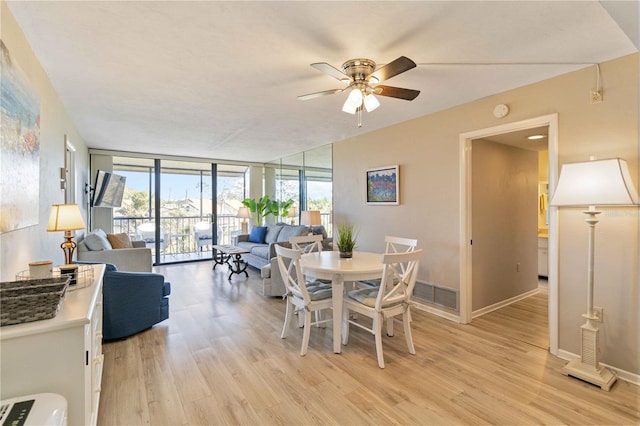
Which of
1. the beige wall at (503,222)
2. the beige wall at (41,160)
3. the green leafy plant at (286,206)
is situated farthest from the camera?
the green leafy plant at (286,206)

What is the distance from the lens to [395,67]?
203cm

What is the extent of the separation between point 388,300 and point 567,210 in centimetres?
174

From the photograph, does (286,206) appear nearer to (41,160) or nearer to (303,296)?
(303,296)

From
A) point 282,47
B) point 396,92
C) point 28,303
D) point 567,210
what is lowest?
point 28,303

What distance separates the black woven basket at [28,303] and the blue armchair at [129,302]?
1671 mm

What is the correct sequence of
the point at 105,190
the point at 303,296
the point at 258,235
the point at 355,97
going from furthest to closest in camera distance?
the point at 258,235, the point at 105,190, the point at 303,296, the point at 355,97

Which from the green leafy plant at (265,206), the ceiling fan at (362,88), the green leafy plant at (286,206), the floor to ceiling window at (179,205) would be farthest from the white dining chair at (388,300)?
the floor to ceiling window at (179,205)

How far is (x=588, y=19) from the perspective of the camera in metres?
1.89

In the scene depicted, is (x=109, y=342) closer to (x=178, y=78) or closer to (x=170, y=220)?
(x=178, y=78)

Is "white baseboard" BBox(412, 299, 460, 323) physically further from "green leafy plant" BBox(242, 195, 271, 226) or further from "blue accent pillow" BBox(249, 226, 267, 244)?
"green leafy plant" BBox(242, 195, 271, 226)

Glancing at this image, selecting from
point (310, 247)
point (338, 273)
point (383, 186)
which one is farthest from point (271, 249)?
point (338, 273)

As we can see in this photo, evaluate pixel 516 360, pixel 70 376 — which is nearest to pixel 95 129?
pixel 70 376

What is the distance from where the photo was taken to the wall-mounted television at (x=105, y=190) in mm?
5664

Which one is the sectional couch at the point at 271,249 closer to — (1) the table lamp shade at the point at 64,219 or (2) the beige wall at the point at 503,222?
(2) the beige wall at the point at 503,222
